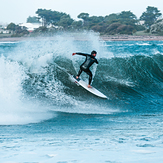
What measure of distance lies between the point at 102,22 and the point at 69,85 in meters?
94.3

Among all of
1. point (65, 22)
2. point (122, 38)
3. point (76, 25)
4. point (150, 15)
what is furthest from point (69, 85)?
point (150, 15)

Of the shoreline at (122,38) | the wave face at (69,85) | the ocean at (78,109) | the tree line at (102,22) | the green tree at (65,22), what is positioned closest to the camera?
the ocean at (78,109)

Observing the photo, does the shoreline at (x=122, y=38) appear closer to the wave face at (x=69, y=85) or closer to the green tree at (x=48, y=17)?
the green tree at (x=48, y=17)

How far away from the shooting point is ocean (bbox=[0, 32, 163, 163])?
12.0 feet

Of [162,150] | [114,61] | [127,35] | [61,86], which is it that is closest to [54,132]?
[162,150]

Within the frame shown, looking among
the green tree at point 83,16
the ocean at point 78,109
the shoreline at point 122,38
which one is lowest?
the ocean at point 78,109

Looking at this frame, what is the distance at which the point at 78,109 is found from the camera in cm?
748

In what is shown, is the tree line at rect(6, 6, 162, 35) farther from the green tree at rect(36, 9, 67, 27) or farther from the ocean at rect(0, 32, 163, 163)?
the ocean at rect(0, 32, 163, 163)

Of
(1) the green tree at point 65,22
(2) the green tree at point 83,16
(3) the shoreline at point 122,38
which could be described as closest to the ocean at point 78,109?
(3) the shoreline at point 122,38

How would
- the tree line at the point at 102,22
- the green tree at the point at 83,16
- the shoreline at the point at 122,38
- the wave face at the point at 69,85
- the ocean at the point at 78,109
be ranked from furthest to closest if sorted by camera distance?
the green tree at the point at 83,16
the tree line at the point at 102,22
the shoreline at the point at 122,38
the wave face at the point at 69,85
the ocean at the point at 78,109

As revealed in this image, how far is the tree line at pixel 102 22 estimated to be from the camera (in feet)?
291

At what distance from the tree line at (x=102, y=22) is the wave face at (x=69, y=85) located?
2938 inches

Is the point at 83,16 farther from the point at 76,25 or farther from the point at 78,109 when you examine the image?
the point at 78,109

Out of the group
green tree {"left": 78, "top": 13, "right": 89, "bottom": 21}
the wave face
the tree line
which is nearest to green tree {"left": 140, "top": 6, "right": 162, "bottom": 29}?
the tree line
